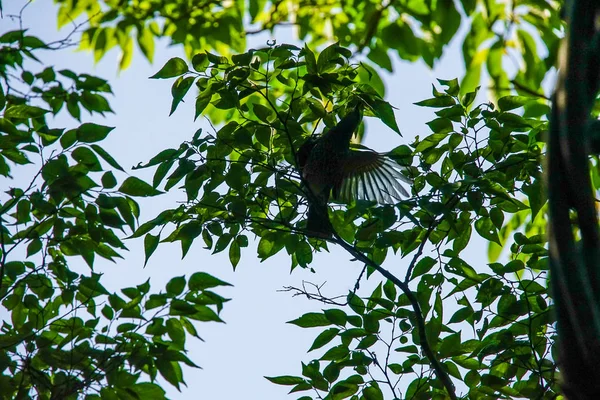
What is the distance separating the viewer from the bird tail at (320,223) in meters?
3.04

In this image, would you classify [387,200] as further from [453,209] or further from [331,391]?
[331,391]

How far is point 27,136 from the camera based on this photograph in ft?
9.77

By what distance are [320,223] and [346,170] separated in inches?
58.3

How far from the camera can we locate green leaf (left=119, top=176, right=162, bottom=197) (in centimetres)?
291

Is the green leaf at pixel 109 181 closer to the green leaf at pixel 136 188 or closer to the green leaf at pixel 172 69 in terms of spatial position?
the green leaf at pixel 136 188

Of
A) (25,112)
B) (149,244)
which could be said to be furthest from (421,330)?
(25,112)

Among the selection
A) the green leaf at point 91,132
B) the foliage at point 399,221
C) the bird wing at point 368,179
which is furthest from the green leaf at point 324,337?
the bird wing at point 368,179

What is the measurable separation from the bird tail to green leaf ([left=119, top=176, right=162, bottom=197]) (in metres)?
0.75

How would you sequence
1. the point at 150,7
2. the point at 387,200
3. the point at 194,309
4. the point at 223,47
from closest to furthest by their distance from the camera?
the point at 194,309 → the point at 150,7 → the point at 223,47 → the point at 387,200

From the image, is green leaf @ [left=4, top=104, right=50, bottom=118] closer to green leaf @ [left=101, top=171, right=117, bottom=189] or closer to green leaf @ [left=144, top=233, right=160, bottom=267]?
green leaf @ [left=101, top=171, right=117, bottom=189]

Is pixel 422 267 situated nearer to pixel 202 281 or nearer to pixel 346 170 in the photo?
pixel 202 281

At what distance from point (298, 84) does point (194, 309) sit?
4.39ft

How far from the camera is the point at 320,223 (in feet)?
10.6

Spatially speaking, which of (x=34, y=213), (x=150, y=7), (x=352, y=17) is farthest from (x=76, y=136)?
(x=352, y=17)
